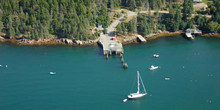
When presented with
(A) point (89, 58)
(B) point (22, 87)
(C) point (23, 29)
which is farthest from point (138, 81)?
(C) point (23, 29)

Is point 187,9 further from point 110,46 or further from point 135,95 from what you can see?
point 135,95

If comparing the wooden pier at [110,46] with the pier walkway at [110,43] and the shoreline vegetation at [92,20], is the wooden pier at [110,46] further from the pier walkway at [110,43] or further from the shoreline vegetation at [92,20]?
the shoreline vegetation at [92,20]

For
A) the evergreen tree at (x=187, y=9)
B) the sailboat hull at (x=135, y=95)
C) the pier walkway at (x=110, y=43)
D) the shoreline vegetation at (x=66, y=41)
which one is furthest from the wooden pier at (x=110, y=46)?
the evergreen tree at (x=187, y=9)

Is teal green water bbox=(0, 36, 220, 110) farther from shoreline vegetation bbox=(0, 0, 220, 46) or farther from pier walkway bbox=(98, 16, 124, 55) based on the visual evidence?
shoreline vegetation bbox=(0, 0, 220, 46)

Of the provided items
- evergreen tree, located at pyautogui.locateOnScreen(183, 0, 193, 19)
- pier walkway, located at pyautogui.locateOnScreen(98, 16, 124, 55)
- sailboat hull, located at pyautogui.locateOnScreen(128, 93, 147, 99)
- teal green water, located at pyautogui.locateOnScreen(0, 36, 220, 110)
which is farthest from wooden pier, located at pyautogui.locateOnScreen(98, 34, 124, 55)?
evergreen tree, located at pyautogui.locateOnScreen(183, 0, 193, 19)

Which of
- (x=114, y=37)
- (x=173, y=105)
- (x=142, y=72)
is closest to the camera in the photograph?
(x=173, y=105)

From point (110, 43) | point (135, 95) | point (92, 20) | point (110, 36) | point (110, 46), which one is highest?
point (92, 20)

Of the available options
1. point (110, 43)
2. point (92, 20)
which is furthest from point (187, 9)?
point (92, 20)

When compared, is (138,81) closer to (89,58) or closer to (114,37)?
(89,58)
